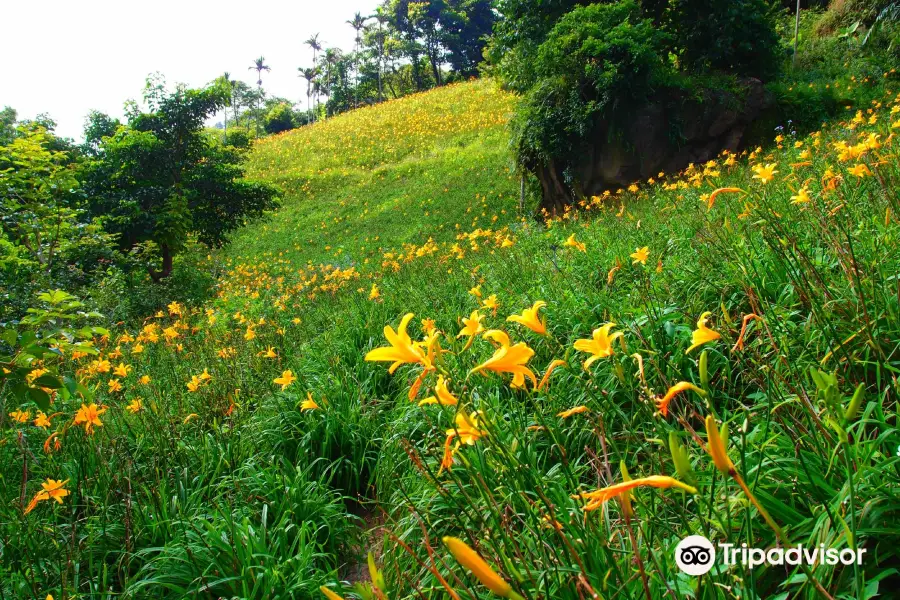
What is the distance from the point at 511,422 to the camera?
1797mm

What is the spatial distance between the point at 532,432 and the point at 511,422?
1.18 ft

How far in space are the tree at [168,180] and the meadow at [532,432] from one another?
4574 millimetres

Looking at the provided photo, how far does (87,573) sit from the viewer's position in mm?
1979

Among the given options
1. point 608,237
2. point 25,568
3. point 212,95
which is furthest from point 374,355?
point 212,95

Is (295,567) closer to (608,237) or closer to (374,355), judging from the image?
(374,355)

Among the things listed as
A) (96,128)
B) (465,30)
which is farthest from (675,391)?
(465,30)

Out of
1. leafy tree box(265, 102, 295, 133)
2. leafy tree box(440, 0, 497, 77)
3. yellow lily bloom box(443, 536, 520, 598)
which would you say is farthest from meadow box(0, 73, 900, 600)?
leafy tree box(265, 102, 295, 133)

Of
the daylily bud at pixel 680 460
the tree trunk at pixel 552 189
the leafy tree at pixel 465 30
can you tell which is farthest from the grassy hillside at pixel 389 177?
the leafy tree at pixel 465 30

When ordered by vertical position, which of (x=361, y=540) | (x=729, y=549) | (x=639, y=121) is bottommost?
(x=361, y=540)

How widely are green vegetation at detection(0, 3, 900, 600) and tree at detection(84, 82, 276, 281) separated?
347 centimetres

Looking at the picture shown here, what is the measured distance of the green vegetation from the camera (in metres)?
1.04

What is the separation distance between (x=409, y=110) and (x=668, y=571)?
26.8 meters

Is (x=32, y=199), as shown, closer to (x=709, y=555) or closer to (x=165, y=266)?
(x=165, y=266)

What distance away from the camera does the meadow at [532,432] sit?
1024 mm
